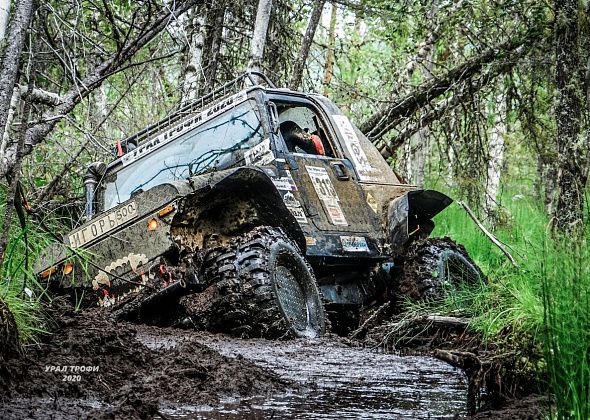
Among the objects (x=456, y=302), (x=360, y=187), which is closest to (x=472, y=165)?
(x=360, y=187)

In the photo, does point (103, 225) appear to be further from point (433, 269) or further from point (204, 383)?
point (433, 269)

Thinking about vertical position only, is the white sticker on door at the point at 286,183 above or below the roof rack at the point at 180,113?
below

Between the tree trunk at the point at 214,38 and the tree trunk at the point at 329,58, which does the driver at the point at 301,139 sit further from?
the tree trunk at the point at 329,58

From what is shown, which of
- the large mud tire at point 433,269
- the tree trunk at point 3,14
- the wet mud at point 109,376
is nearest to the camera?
the wet mud at point 109,376

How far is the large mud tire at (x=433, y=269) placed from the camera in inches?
357

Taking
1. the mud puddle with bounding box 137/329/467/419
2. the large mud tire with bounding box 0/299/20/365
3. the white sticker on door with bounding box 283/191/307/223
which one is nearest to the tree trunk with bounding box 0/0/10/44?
the large mud tire with bounding box 0/299/20/365

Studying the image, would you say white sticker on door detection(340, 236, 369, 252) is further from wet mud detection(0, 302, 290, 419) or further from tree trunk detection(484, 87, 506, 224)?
wet mud detection(0, 302, 290, 419)

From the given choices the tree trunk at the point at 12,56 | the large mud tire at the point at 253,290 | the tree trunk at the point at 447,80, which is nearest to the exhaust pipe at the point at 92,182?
the large mud tire at the point at 253,290

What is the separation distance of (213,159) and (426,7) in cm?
468

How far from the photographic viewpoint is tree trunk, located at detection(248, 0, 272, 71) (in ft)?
37.9

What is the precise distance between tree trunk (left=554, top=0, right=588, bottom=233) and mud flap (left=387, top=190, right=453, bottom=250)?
174 cm

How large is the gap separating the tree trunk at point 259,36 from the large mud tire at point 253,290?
14.7 feet

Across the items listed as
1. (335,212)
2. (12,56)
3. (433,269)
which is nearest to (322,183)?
(335,212)

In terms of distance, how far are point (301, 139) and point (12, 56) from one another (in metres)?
4.41
